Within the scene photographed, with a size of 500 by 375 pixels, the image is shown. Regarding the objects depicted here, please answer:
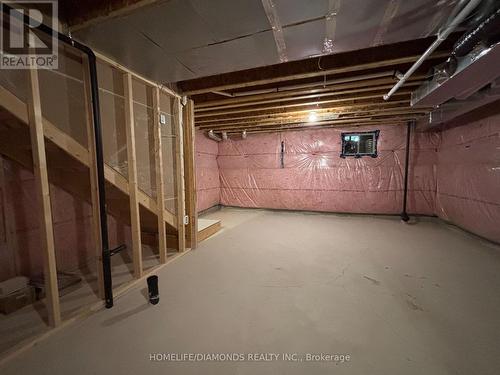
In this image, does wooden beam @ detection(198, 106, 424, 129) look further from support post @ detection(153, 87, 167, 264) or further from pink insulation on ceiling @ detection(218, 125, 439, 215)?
support post @ detection(153, 87, 167, 264)

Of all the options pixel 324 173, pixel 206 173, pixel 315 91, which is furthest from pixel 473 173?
pixel 206 173

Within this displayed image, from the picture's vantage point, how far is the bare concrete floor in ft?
3.89

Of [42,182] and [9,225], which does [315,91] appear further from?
[9,225]

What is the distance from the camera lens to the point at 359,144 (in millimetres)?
4773

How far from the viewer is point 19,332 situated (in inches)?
56.1

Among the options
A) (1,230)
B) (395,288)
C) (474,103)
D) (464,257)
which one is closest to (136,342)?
(1,230)

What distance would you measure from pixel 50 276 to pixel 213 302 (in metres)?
1.09

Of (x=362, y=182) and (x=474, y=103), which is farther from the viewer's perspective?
(x=362, y=182)

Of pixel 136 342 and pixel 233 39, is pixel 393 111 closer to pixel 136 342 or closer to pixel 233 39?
pixel 233 39

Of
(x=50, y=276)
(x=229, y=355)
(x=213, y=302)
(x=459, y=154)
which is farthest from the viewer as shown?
(x=459, y=154)

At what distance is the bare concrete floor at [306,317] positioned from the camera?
46.7 inches

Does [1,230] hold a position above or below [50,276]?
above

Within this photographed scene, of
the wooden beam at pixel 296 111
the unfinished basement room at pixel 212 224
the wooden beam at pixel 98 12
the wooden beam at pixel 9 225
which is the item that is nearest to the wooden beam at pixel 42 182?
the unfinished basement room at pixel 212 224

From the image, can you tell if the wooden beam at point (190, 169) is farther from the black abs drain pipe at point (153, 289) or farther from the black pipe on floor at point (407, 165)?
the black pipe on floor at point (407, 165)
